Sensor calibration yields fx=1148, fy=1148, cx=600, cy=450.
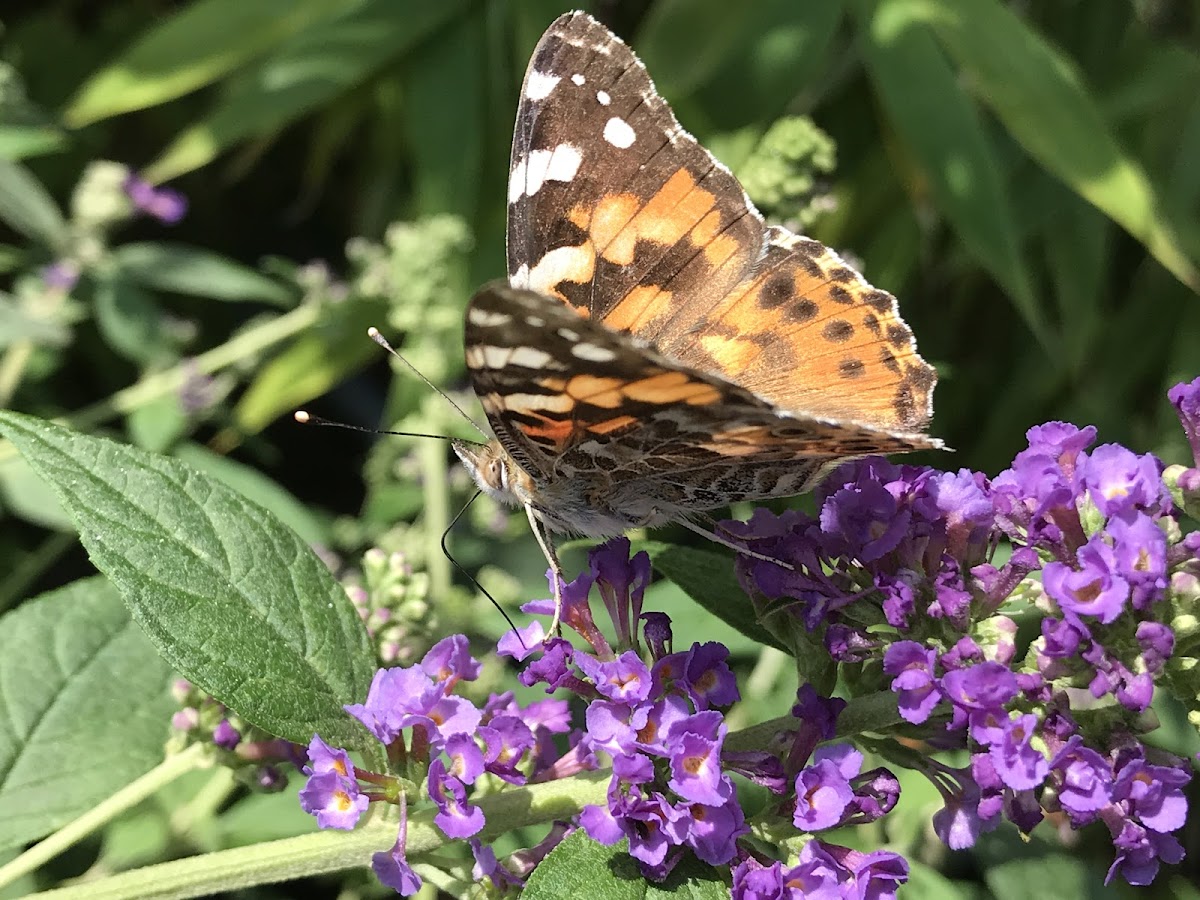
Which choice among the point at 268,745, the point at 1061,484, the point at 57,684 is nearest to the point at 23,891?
the point at 57,684

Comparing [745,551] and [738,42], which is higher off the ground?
[738,42]

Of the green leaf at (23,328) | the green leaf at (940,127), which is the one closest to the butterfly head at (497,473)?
the green leaf at (23,328)

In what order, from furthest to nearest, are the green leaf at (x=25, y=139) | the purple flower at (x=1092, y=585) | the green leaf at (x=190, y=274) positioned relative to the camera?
the green leaf at (x=190, y=274) < the green leaf at (x=25, y=139) < the purple flower at (x=1092, y=585)

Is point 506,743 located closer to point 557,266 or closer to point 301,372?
point 557,266

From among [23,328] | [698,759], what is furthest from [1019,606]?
[23,328]

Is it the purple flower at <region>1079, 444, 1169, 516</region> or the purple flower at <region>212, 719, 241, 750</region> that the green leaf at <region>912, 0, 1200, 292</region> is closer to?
the purple flower at <region>1079, 444, 1169, 516</region>

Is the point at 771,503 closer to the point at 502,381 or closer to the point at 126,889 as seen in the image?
the point at 502,381

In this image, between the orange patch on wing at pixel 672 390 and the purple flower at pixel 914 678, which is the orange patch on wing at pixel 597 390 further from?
the purple flower at pixel 914 678
